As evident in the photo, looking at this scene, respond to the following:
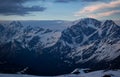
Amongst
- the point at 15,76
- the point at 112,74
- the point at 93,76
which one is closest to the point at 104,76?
the point at 112,74

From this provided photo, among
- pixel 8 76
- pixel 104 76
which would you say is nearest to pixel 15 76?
Answer: pixel 8 76

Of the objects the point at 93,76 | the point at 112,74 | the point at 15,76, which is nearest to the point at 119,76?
the point at 112,74

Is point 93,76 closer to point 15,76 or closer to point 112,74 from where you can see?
point 112,74

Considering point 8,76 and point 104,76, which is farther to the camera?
point 104,76

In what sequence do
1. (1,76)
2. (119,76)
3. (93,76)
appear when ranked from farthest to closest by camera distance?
(93,76) < (119,76) < (1,76)

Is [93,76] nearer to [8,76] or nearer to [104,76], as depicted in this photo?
[104,76]

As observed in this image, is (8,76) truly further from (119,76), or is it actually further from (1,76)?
(119,76)

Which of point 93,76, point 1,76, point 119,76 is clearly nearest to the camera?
point 1,76
